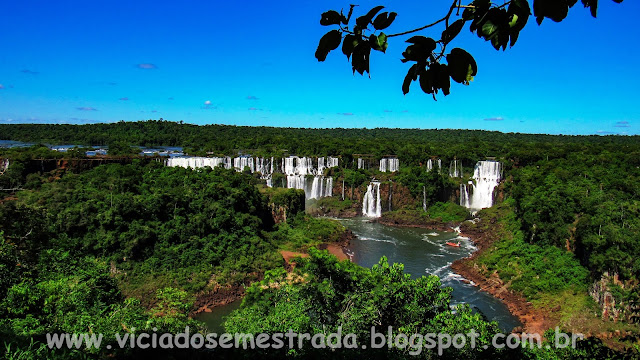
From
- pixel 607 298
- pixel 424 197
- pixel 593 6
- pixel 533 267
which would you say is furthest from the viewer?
pixel 424 197

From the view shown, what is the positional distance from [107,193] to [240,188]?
27.3 feet

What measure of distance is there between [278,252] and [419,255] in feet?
31.9

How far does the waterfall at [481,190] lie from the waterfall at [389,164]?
7.99m

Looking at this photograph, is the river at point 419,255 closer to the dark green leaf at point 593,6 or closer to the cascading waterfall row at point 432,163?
the cascading waterfall row at point 432,163

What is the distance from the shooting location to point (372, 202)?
3988 cm

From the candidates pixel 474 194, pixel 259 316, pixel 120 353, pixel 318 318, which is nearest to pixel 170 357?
pixel 120 353

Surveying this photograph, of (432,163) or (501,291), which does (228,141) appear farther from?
(501,291)

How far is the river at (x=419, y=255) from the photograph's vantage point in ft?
60.4

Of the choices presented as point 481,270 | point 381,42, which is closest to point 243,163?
point 481,270

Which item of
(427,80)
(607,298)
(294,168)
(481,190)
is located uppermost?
(427,80)

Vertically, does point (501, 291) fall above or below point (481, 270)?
below

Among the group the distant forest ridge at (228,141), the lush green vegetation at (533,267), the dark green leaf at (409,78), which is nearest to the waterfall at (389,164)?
the distant forest ridge at (228,141)

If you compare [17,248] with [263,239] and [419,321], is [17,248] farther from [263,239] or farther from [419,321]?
[263,239]

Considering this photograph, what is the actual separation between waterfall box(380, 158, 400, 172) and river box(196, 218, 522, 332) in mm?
9354
